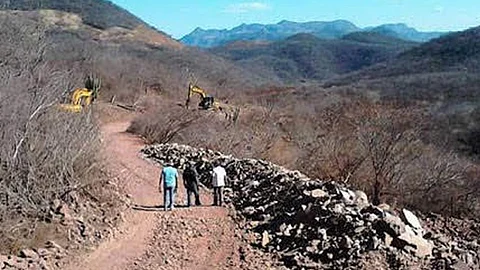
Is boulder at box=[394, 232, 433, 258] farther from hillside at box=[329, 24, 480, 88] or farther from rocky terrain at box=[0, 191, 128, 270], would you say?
hillside at box=[329, 24, 480, 88]

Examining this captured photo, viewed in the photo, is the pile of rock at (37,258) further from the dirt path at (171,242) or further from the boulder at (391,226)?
the boulder at (391,226)

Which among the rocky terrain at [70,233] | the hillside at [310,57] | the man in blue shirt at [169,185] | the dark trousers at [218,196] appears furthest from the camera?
the hillside at [310,57]

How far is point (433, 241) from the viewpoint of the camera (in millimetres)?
12766

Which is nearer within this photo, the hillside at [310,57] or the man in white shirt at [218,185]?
the man in white shirt at [218,185]

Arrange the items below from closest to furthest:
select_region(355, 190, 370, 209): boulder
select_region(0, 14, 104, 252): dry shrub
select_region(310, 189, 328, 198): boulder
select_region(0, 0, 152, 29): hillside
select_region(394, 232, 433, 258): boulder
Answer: select_region(394, 232, 433, 258): boulder, select_region(0, 14, 104, 252): dry shrub, select_region(355, 190, 370, 209): boulder, select_region(310, 189, 328, 198): boulder, select_region(0, 0, 152, 29): hillside

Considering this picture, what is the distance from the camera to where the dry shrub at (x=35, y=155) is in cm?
1363

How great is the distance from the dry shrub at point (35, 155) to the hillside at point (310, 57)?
133 m

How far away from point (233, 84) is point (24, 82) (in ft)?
205

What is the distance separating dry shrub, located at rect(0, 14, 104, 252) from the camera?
44.7 ft

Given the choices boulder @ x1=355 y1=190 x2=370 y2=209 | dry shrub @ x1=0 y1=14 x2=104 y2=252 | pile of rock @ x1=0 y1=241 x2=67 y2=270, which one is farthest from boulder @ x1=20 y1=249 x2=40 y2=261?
boulder @ x1=355 y1=190 x2=370 y2=209

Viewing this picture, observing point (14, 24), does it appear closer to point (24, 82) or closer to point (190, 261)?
point (24, 82)

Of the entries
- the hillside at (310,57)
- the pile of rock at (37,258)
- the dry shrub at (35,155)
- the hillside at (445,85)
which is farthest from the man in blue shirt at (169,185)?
the hillside at (310,57)

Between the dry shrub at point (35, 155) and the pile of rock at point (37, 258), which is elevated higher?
the dry shrub at point (35, 155)

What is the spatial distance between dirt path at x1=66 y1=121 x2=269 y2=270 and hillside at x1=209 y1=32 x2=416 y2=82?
133 metres
